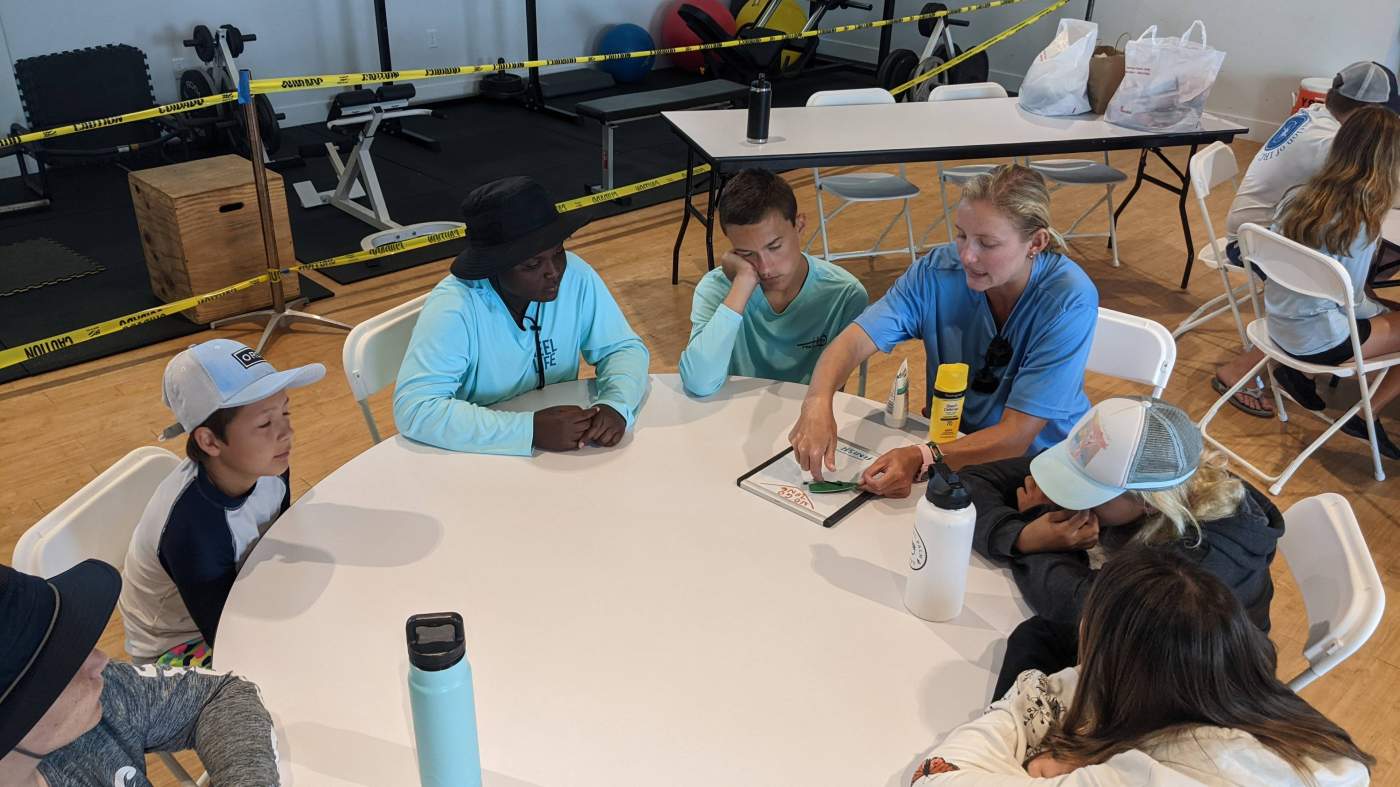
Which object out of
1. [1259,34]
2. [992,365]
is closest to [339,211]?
[992,365]

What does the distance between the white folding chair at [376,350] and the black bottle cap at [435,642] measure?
1.30m

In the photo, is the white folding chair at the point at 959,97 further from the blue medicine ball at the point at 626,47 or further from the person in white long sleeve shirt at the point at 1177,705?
the person in white long sleeve shirt at the point at 1177,705

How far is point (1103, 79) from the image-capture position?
509 centimetres

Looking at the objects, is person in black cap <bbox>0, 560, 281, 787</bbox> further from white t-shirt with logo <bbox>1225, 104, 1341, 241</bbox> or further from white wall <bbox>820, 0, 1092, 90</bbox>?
white wall <bbox>820, 0, 1092, 90</bbox>

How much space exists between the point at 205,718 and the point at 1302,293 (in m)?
3.34

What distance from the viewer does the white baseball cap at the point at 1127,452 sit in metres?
1.61

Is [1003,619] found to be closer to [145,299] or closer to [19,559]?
[19,559]

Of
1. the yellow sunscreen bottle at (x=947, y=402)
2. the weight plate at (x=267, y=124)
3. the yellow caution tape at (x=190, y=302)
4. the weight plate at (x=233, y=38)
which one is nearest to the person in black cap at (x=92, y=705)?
the yellow sunscreen bottle at (x=947, y=402)

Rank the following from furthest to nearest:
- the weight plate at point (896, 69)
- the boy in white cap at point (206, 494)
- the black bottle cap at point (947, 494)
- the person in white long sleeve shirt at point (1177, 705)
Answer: the weight plate at point (896, 69) < the boy in white cap at point (206, 494) < the black bottle cap at point (947, 494) < the person in white long sleeve shirt at point (1177, 705)

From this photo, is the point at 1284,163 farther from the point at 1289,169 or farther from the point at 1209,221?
the point at 1209,221

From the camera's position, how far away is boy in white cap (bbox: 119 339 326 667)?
6.00 feet

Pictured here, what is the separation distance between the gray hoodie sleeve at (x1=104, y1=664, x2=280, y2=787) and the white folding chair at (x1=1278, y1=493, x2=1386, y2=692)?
1.52 meters

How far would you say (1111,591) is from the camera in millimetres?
1348

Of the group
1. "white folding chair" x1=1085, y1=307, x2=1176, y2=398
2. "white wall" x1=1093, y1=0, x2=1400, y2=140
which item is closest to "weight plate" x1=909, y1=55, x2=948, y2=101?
"white wall" x1=1093, y1=0, x2=1400, y2=140
